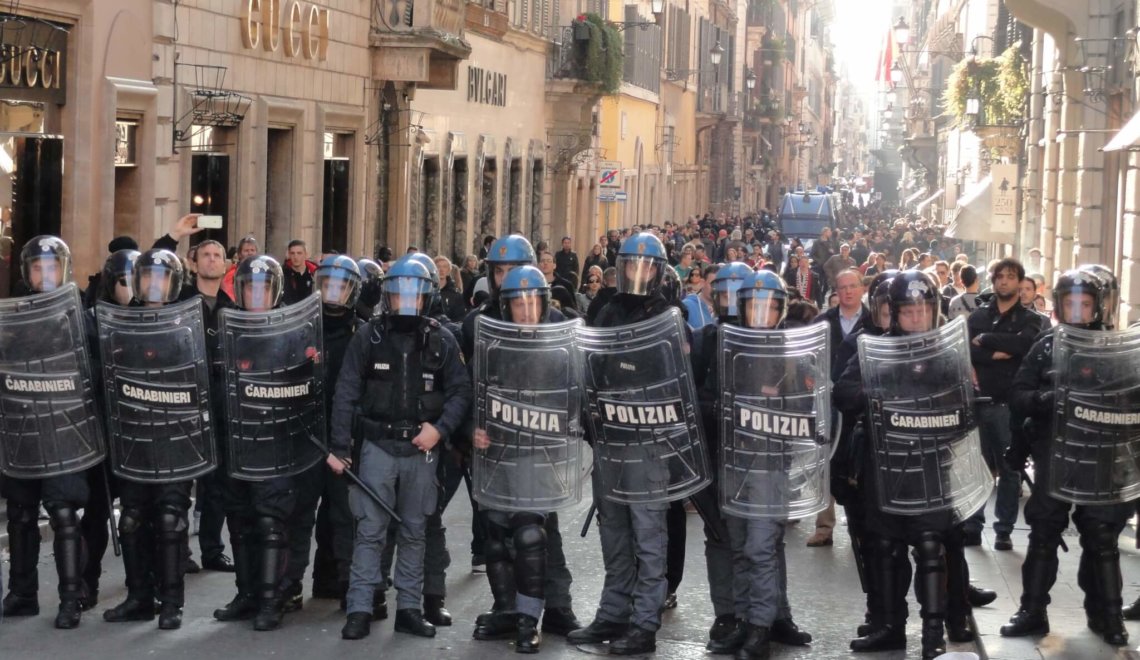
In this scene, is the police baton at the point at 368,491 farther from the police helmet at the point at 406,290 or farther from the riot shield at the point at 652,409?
the riot shield at the point at 652,409

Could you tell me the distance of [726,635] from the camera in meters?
8.32

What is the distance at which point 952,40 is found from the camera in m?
51.2

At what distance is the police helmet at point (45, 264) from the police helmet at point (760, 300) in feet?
9.91

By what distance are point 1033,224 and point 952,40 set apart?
24.4 m

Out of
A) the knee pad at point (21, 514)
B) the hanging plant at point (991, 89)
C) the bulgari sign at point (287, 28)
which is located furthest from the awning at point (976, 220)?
the knee pad at point (21, 514)

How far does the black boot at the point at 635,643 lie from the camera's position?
815cm

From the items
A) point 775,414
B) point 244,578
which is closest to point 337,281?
point 244,578

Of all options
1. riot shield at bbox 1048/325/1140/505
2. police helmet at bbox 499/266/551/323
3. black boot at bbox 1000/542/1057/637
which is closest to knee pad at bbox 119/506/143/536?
police helmet at bbox 499/266/551/323

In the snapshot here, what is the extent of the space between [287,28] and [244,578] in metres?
11.8

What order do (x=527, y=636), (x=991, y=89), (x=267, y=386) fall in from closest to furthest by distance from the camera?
(x=527, y=636)
(x=267, y=386)
(x=991, y=89)

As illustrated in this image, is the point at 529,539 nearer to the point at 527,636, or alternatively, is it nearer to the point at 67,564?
the point at 527,636

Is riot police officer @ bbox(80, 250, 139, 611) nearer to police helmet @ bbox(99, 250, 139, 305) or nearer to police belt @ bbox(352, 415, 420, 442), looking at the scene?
police helmet @ bbox(99, 250, 139, 305)

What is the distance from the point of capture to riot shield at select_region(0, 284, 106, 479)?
823 centimetres

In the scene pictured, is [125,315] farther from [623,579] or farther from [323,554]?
[623,579]
